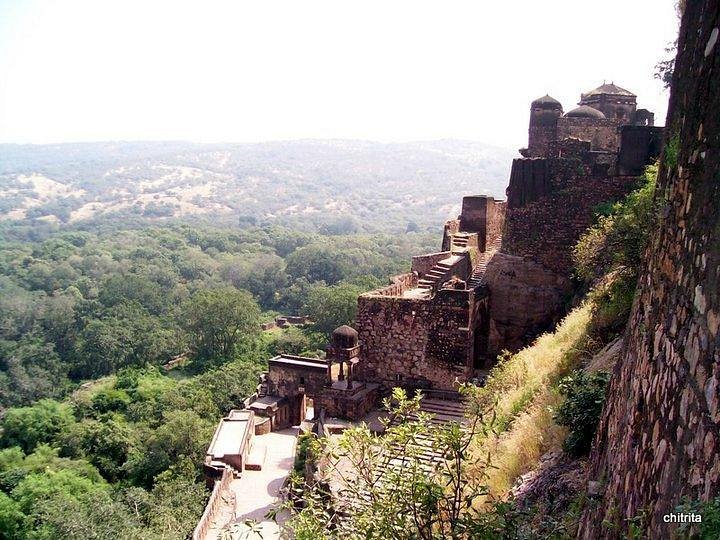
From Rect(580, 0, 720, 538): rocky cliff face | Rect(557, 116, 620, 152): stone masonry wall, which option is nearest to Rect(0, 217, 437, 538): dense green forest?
Rect(580, 0, 720, 538): rocky cliff face

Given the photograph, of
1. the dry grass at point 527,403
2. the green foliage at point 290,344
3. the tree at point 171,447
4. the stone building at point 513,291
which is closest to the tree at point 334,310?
the green foliage at point 290,344

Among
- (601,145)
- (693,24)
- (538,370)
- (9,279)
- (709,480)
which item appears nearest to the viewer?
(709,480)

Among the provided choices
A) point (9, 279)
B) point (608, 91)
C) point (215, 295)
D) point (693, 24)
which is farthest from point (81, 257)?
point (693, 24)

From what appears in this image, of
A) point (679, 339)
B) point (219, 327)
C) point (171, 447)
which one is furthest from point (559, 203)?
point (219, 327)

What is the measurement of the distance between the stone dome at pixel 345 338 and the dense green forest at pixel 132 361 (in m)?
6.58

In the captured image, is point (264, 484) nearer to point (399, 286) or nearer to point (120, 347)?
point (399, 286)

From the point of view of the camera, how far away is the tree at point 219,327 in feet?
158

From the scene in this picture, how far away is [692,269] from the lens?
3.21 meters

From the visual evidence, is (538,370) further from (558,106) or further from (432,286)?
(558,106)

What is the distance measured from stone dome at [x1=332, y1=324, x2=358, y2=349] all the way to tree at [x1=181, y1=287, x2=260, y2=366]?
104 ft

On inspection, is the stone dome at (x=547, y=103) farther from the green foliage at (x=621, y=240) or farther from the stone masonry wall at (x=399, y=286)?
the green foliage at (x=621, y=240)

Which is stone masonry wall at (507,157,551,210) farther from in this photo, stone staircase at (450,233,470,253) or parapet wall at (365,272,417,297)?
stone staircase at (450,233,470,253)

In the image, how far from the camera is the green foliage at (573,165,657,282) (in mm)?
8346

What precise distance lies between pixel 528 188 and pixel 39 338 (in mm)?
55476
